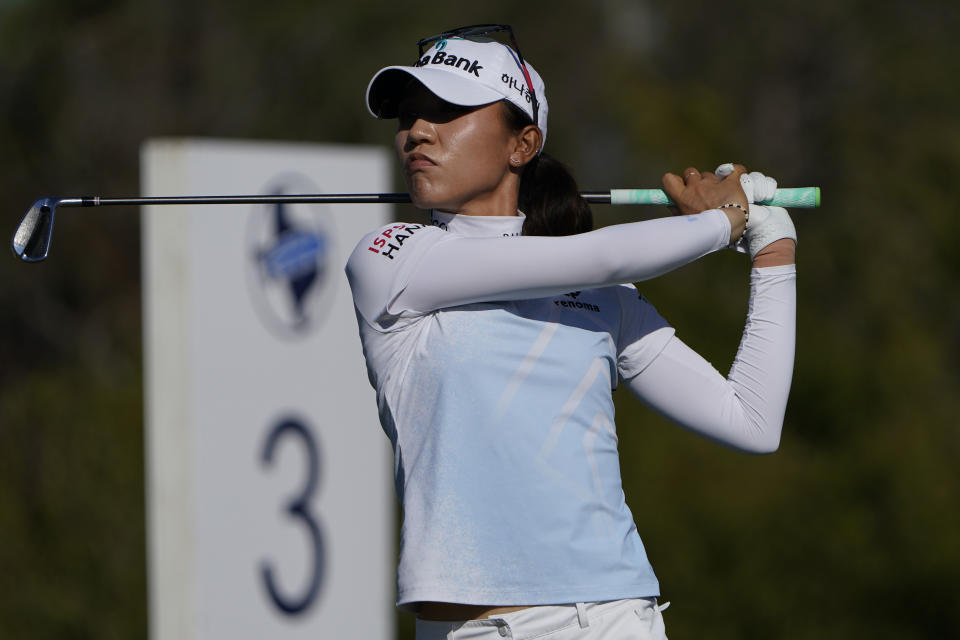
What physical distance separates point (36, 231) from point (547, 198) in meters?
1.15

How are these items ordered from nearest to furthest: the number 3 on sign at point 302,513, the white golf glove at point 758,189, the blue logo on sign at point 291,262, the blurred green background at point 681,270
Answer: the white golf glove at point 758,189
the number 3 on sign at point 302,513
the blue logo on sign at point 291,262
the blurred green background at point 681,270

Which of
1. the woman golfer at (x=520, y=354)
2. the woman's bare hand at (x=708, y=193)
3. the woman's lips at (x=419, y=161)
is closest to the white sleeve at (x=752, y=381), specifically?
the woman golfer at (x=520, y=354)

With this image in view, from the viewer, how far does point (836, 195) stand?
1762 centimetres

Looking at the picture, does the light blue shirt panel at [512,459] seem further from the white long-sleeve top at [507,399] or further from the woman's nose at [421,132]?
the woman's nose at [421,132]

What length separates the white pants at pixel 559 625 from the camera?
8.21ft

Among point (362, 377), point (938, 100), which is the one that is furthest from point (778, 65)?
point (362, 377)

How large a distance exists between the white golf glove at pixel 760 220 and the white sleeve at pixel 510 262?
0.45 ft

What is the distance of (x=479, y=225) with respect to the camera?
9.29ft

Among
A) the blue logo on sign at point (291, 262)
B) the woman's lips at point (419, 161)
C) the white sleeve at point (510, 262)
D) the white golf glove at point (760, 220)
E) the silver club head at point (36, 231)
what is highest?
the blue logo on sign at point (291, 262)

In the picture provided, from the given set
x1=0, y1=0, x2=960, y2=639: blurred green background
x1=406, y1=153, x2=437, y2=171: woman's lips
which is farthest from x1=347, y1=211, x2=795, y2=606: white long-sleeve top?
x1=0, y1=0, x2=960, y2=639: blurred green background

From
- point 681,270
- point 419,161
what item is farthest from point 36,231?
point 681,270

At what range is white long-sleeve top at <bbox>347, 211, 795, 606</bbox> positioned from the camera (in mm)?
2520

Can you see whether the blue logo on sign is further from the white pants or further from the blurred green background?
the blurred green background

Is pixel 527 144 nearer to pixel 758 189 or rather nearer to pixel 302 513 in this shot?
pixel 758 189
